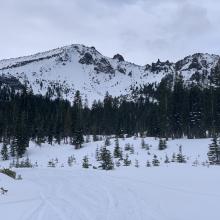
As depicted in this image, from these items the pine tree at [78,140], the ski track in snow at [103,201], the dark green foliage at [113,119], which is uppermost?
the dark green foliage at [113,119]

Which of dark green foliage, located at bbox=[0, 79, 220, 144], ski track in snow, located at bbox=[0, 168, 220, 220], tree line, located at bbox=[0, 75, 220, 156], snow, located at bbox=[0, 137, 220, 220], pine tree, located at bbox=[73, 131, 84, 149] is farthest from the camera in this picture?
tree line, located at bbox=[0, 75, 220, 156]

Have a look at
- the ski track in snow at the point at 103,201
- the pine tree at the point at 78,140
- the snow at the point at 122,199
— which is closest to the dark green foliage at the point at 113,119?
the pine tree at the point at 78,140

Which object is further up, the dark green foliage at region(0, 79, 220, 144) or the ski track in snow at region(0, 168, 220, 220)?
the dark green foliage at region(0, 79, 220, 144)

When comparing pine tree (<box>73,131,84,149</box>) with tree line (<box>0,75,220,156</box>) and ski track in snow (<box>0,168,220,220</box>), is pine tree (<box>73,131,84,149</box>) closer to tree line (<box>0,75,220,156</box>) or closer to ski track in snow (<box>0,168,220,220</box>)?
tree line (<box>0,75,220,156</box>)

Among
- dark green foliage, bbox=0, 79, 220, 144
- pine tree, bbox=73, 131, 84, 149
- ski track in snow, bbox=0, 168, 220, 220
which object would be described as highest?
dark green foliage, bbox=0, 79, 220, 144

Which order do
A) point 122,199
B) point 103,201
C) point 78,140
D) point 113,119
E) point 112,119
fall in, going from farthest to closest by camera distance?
point 112,119 → point 113,119 → point 78,140 → point 122,199 → point 103,201

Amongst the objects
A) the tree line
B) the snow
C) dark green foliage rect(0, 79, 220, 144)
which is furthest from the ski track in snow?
the tree line

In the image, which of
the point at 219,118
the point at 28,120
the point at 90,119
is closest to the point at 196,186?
the point at 219,118

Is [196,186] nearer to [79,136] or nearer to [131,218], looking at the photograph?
[131,218]

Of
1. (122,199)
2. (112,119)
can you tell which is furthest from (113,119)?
(122,199)

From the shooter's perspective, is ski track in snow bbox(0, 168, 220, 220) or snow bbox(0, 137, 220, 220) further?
snow bbox(0, 137, 220, 220)

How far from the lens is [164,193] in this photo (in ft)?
49.5

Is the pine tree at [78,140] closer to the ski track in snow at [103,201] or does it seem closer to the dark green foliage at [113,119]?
the dark green foliage at [113,119]

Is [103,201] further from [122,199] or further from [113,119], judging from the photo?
[113,119]
